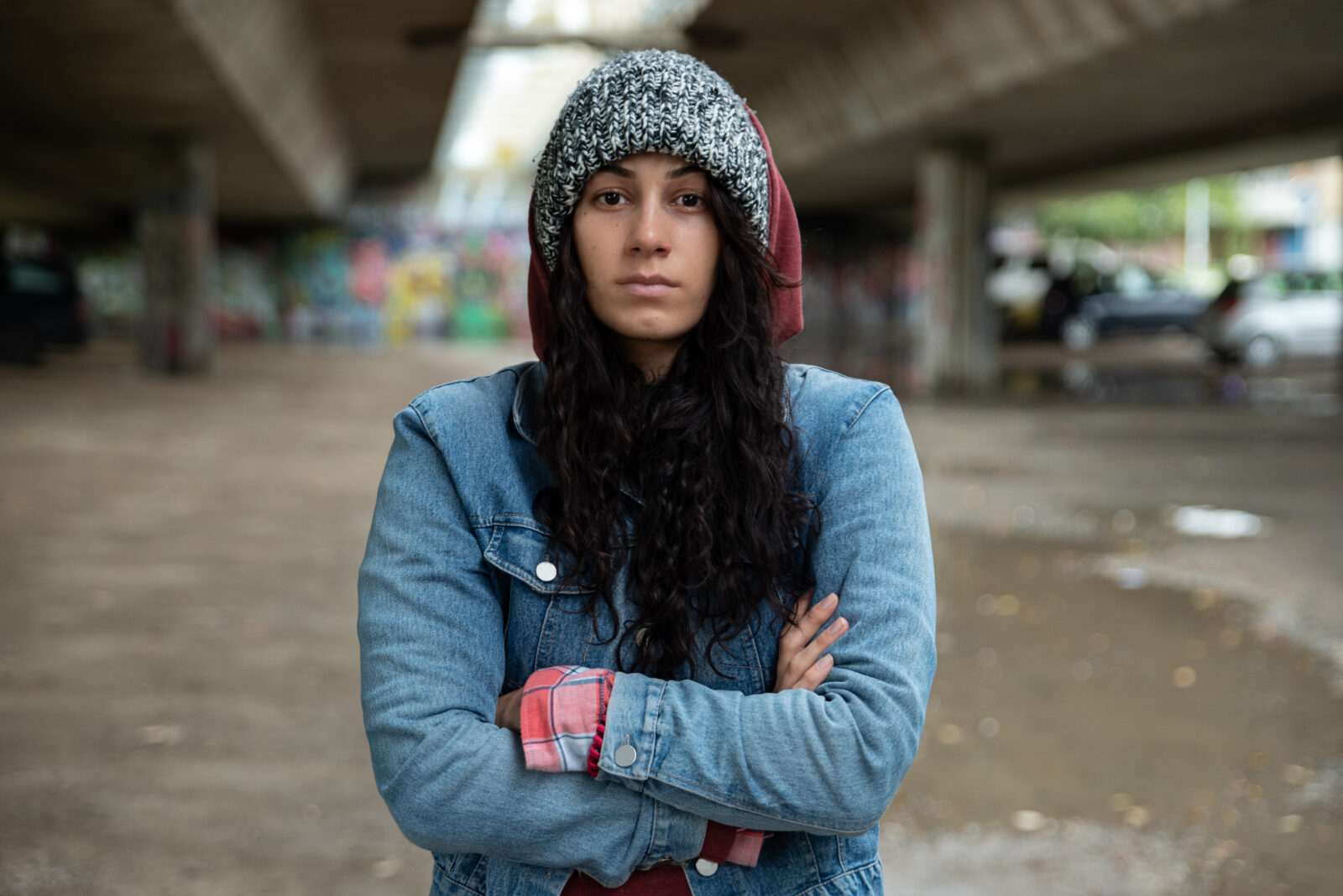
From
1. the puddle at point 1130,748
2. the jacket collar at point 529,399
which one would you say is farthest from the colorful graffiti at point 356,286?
the jacket collar at point 529,399

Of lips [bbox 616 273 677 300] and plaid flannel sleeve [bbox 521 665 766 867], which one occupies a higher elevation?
lips [bbox 616 273 677 300]

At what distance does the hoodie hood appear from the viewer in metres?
1.85

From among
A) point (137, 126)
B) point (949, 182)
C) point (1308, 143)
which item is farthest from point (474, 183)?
point (1308, 143)

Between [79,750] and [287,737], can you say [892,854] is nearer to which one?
[287,737]

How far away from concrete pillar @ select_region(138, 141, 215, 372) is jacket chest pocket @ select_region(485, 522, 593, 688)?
66.7ft

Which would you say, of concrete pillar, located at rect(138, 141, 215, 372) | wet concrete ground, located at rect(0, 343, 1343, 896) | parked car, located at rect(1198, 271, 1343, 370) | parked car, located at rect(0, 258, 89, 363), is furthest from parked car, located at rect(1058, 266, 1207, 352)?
parked car, located at rect(0, 258, 89, 363)

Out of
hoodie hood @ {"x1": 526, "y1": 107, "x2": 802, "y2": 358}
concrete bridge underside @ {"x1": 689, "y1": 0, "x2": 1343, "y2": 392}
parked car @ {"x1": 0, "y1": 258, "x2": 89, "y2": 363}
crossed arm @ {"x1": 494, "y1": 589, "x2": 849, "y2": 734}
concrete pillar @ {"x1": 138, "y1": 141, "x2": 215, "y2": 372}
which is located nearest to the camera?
crossed arm @ {"x1": 494, "y1": 589, "x2": 849, "y2": 734}

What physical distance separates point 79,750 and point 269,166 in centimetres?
2103

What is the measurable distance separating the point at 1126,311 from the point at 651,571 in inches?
1245

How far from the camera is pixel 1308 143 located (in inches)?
753

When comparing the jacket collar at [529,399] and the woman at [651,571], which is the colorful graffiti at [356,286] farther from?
the woman at [651,571]

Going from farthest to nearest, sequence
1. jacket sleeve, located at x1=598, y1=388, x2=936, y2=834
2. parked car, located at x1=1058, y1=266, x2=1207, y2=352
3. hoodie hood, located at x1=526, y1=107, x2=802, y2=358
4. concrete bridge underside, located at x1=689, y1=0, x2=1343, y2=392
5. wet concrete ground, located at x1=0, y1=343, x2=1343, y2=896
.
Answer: parked car, located at x1=1058, y1=266, x2=1207, y2=352 < concrete bridge underside, located at x1=689, y1=0, x2=1343, y2=392 < wet concrete ground, located at x1=0, y1=343, x2=1343, y2=896 < hoodie hood, located at x1=526, y1=107, x2=802, y2=358 < jacket sleeve, located at x1=598, y1=388, x2=936, y2=834

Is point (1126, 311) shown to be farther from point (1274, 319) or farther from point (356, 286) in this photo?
point (356, 286)

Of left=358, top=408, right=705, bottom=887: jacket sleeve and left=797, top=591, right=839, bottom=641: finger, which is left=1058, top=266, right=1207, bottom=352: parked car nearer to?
left=797, top=591, right=839, bottom=641: finger
